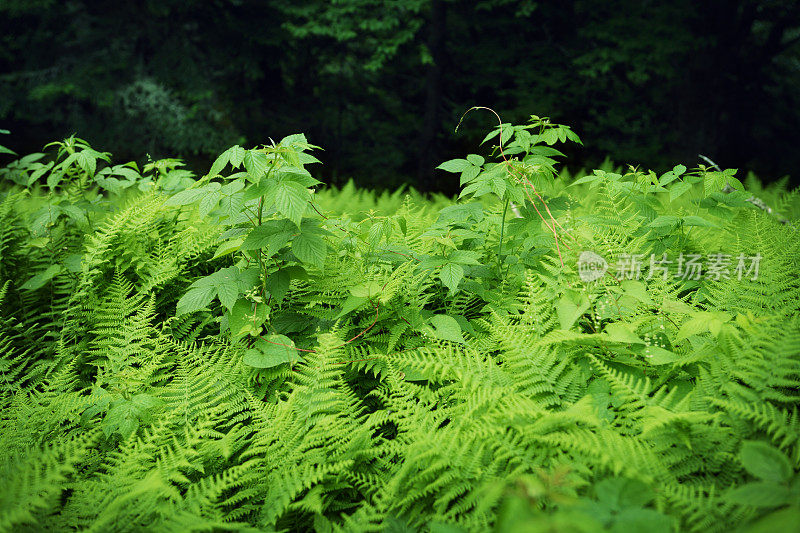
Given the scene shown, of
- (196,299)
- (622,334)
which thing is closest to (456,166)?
(622,334)

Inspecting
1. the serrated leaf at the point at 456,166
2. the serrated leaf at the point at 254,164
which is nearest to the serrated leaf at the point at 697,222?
the serrated leaf at the point at 456,166

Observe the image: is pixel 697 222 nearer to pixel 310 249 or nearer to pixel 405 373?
pixel 405 373

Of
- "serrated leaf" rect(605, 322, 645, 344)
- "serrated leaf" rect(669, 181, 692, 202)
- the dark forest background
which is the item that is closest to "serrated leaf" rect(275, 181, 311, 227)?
"serrated leaf" rect(605, 322, 645, 344)

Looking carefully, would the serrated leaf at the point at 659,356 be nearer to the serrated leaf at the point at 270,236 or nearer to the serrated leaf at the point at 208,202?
the serrated leaf at the point at 270,236

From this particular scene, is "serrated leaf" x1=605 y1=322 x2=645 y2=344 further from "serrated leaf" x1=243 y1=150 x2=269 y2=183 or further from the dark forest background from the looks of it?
the dark forest background

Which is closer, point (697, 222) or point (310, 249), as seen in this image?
point (310, 249)

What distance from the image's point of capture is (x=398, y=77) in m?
11.7

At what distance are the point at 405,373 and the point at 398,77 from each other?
11.3 meters

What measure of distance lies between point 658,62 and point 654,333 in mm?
9060

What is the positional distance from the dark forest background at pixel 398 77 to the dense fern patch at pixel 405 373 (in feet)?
23.2

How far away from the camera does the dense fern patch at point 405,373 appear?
1.11m

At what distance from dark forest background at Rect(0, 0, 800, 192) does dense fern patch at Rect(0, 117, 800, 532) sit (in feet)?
23.2

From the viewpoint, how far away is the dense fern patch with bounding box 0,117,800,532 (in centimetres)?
111

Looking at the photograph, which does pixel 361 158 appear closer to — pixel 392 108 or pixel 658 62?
pixel 392 108
